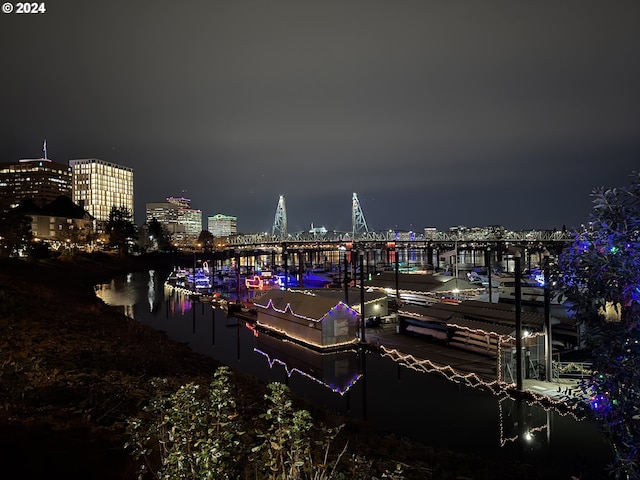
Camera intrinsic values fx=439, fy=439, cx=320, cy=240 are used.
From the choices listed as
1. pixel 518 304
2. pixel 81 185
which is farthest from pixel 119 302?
pixel 81 185

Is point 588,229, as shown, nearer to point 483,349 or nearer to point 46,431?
point 46,431

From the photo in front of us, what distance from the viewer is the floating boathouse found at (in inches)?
666

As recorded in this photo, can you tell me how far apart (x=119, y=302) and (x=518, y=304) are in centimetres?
2873

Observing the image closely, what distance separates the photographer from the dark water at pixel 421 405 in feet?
30.4

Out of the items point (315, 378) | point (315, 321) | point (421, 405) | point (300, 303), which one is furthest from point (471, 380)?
point (300, 303)

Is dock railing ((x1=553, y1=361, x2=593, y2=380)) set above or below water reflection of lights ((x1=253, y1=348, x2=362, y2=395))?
above

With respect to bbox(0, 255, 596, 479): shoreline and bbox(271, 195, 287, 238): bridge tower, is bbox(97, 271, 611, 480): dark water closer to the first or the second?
bbox(0, 255, 596, 479): shoreline

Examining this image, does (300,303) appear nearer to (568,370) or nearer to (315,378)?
(315,378)

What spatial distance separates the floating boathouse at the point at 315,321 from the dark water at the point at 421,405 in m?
0.55

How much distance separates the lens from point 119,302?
3212 cm

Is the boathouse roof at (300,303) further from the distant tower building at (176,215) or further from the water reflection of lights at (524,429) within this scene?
the distant tower building at (176,215)

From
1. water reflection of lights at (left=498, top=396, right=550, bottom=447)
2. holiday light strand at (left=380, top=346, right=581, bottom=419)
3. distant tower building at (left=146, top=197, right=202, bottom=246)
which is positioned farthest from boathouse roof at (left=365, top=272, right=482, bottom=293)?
distant tower building at (left=146, top=197, right=202, bottom=246)

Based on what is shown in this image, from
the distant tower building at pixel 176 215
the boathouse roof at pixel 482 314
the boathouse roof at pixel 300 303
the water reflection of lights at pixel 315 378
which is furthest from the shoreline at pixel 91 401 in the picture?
the distant tower building at pixel 176 215

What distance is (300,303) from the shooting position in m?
18.7
